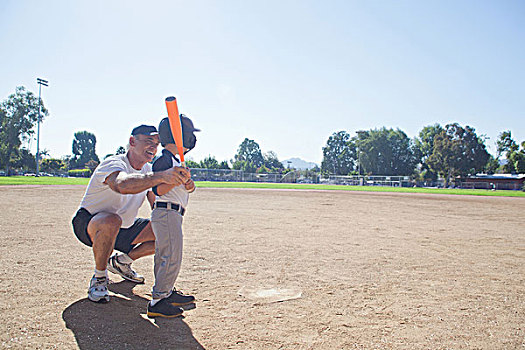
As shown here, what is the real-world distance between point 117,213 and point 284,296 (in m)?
1.69

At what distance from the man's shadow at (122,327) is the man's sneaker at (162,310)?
0.04m

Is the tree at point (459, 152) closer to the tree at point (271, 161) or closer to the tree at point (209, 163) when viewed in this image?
the tree at point (209, 163)

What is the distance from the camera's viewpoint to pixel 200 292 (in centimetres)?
332

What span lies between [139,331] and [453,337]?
209 centimetres

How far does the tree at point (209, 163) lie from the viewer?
277 ft

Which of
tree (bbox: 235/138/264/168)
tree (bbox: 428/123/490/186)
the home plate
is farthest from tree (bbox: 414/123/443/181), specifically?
the home plate

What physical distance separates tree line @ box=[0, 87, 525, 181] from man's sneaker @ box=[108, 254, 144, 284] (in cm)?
6862

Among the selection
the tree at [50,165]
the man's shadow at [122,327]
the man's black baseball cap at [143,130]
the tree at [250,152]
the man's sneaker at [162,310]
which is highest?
the tree at [250,152]

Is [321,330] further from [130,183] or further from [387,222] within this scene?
[387,222]

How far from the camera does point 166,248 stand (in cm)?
273

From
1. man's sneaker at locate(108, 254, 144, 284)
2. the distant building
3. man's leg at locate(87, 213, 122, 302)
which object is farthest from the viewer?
the distant building

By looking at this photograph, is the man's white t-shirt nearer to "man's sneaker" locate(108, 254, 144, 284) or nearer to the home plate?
"man's sneaker" locate(108, 254, 144, 284)

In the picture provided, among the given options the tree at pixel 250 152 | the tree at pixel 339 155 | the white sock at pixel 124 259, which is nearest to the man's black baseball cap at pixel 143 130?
the white sock at pixel 124 259

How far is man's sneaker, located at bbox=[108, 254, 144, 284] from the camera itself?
11.5 ft
